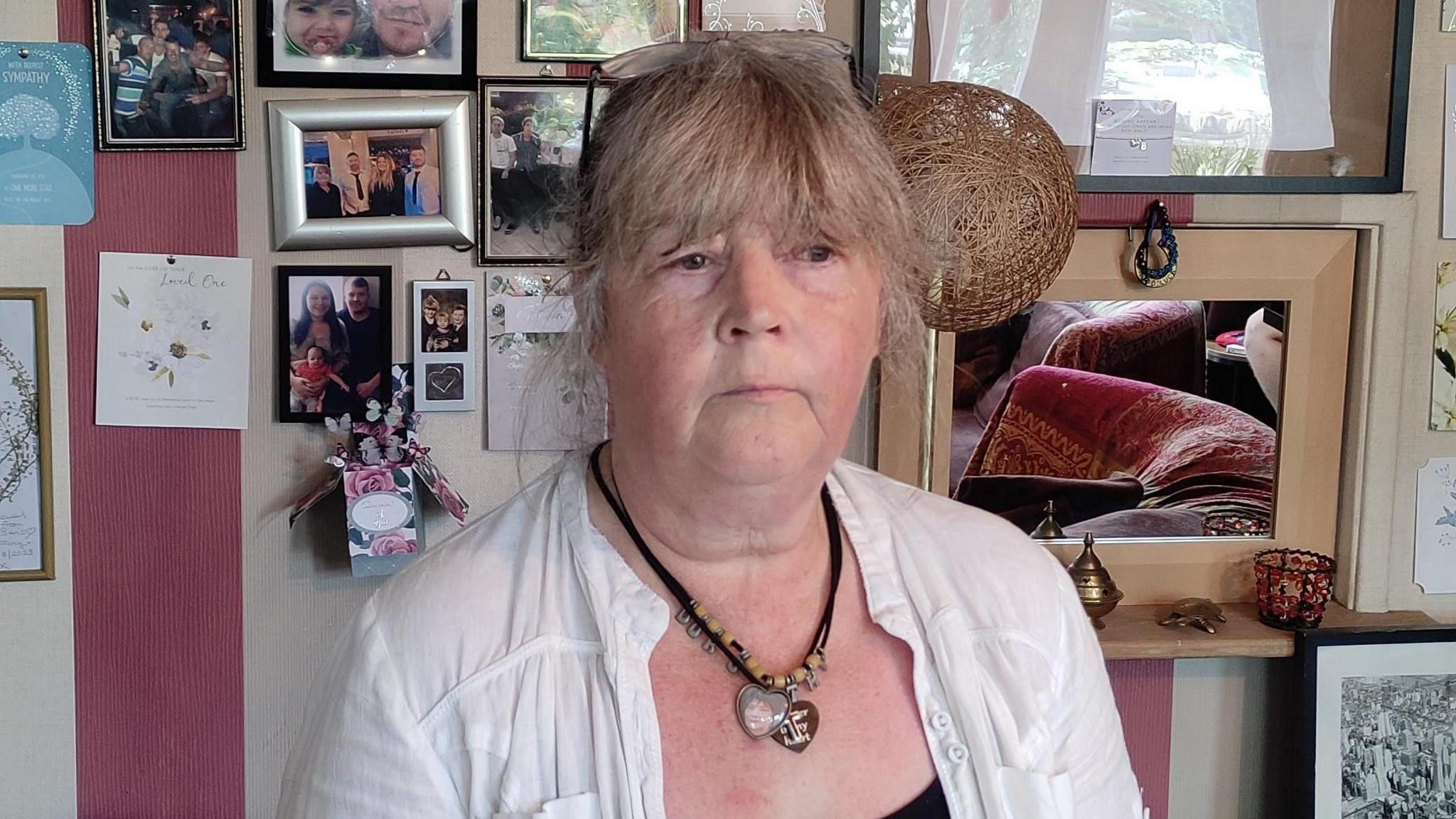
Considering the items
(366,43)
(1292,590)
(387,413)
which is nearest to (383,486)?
(387,413)

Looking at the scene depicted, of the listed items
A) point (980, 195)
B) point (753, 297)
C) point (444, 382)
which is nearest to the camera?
point (753, 297)

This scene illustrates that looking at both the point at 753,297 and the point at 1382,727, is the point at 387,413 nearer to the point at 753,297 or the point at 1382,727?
the point at 753,297

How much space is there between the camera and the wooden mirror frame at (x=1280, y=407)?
194 centimetres

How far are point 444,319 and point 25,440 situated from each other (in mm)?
618

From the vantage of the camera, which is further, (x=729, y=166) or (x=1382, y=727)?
(x=1382, y=727)

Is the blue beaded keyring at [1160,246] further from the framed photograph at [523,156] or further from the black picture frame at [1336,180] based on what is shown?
the framed photograph at [523,156]

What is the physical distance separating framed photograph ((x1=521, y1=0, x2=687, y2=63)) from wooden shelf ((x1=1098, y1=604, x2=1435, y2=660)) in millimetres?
1106

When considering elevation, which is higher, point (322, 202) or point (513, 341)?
point (322, 202)

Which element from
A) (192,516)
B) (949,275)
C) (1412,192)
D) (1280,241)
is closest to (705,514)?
(949,275)

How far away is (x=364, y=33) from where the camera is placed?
1807 mm

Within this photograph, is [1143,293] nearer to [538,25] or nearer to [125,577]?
[538,25]

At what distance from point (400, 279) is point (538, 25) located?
0.42 metres

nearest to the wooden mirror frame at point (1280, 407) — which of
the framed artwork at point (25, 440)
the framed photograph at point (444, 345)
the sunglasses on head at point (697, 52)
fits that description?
the framed photograph at point (444, 345)

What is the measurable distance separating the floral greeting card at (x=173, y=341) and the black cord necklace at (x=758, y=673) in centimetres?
96
